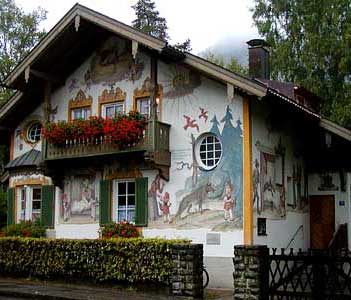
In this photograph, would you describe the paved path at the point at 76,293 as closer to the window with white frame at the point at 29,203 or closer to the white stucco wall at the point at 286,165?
the white stucco wall at the point at 286,165

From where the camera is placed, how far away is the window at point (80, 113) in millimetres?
20828

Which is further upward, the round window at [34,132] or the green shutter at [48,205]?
the round window at [34,132]

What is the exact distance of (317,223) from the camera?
68.9 feet

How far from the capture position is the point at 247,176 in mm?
17188

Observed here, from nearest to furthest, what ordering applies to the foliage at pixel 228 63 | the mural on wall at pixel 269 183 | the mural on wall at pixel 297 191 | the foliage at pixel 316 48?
the mural on wall at pixel 269 183 < the mural on wall at pixel 297 191 < the foliage at pixel 316 48 < the foliage at pixel 228 63

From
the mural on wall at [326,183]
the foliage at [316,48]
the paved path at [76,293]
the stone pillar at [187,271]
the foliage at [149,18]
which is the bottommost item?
the paved path at [76,293]

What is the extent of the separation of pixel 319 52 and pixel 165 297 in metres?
20.6

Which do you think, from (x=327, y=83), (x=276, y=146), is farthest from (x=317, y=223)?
(x=327, y=83)

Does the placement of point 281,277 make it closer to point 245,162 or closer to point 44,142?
point 245,162

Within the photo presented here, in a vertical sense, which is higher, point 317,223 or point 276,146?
point 276,146

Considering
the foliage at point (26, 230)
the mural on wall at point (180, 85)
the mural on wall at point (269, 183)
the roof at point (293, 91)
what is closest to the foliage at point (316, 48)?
the roof at point (293, 91)

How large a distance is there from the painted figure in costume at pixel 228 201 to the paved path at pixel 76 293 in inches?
85.3

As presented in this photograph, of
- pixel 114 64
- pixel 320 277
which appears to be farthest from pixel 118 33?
pixel 320 277

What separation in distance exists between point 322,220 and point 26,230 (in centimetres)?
994
